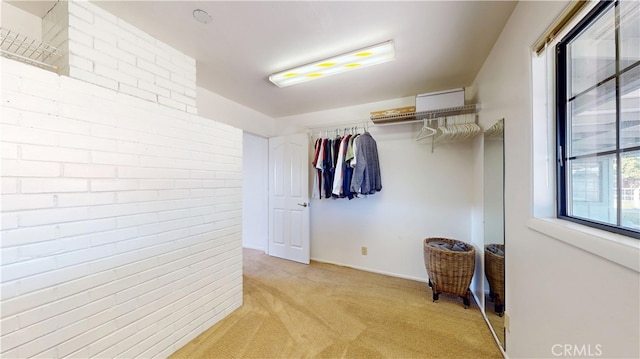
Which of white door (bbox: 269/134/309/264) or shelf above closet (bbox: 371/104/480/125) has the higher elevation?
shelf above closet (bbox: 371/104/480/125)

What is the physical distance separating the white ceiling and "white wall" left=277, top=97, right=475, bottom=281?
735 millimetres

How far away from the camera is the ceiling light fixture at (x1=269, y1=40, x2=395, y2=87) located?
169cm

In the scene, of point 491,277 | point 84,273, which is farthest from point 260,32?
point 491,277

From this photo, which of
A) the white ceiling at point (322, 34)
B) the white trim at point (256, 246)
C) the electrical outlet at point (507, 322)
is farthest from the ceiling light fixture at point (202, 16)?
the white trim at point (256, 246)

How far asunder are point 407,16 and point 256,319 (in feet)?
8.67

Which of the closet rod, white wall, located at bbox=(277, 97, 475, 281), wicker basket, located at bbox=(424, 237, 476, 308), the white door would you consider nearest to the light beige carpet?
wicker basket, located at bbox=(424, 237, 476, 308)

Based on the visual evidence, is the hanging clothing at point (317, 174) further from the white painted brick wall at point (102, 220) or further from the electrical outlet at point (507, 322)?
the electrical outlet at point (507, 322)

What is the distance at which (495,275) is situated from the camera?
1.75 m

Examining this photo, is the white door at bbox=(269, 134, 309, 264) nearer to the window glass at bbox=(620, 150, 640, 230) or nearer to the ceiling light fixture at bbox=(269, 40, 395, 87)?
the ceiling light fixture at bbox=(269, 40, 395, 87)

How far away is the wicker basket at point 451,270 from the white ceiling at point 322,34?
1.81 meters

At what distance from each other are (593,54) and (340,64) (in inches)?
57.0

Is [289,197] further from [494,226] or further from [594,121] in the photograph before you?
[594,121]

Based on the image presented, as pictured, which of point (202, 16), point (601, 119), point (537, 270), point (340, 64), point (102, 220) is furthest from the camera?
point (340, 64)

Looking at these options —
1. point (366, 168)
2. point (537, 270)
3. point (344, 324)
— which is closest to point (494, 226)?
point (537, 270)
